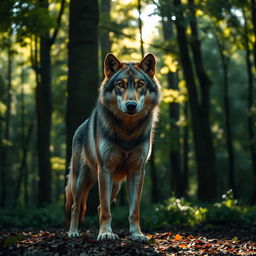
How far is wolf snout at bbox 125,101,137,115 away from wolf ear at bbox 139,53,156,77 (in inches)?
36.9

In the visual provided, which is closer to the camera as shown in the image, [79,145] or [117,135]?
[117,135]

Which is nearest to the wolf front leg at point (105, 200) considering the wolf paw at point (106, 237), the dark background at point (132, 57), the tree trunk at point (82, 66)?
the wolf paw at point (106, 237)

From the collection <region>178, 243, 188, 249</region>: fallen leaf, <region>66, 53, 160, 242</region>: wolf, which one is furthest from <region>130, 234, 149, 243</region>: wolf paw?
Answer: <region>178, 243, 188, 249</region>: fallen leaf

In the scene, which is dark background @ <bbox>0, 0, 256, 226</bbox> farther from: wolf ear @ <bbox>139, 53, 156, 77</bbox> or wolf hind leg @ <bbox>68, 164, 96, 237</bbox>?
wolf ear @ <bbox>139, 53, 156, 77</bbox>

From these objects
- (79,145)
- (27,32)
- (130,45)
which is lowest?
(79,145)

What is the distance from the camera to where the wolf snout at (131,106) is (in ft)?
23.3

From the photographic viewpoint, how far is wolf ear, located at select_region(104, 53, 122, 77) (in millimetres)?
7797

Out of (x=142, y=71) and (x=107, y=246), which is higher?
(x=142, y=71)

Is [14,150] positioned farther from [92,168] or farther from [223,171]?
[92,168]

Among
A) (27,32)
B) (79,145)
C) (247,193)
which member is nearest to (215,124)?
(247,193)

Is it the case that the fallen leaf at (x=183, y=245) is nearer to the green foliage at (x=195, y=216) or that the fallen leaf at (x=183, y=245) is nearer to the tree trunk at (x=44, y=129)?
the green foliage at (x=195, y=216)

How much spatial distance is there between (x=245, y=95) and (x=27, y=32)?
96.2ft

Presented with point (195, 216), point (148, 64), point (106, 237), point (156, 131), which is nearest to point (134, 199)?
point (106, 237)

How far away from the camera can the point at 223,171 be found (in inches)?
1601
